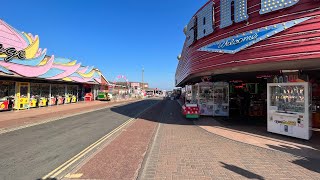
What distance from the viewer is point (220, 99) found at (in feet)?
59.9

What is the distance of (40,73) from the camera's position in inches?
910

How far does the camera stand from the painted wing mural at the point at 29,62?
62.1ft

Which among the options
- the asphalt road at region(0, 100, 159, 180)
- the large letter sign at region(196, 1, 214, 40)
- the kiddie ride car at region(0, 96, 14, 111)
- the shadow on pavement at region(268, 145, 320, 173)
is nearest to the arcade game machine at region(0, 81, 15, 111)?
the kiddie ride car at region(0, 96, 14, 111)

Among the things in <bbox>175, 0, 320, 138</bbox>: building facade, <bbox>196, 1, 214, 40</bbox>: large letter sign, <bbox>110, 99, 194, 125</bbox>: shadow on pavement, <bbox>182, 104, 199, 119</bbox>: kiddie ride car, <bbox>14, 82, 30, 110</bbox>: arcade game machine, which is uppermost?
<bbox>196, 1, 214, 40</bbox>: large letter sign

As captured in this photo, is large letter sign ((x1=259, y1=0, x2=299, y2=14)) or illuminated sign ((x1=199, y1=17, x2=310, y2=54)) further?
illuminated sign ((x1=199, y1=17, x2=310, y2=54))

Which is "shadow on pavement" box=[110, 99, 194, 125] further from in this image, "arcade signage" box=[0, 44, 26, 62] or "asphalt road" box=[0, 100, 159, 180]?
"arcade signage" box=[0, 44, 26, 62]

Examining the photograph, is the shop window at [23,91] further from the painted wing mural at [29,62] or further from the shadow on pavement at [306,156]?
the shadow on pavement at [306,156]

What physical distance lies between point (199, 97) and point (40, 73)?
1449 cm

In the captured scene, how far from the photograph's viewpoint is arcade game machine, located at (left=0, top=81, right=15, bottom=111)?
2056 cm

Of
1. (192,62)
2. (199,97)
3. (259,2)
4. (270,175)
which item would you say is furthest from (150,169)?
(199,97)

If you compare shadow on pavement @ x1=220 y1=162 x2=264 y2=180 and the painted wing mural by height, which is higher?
the painted wing mural

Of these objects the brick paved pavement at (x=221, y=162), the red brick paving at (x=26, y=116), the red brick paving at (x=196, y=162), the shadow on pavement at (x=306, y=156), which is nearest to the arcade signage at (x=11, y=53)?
the red brick paving at (x=26, y=116)

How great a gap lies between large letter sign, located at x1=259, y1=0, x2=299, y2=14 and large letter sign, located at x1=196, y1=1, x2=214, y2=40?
3.02 m

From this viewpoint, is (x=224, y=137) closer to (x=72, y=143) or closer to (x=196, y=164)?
(x=196, y=164)
